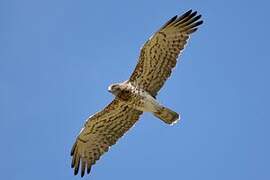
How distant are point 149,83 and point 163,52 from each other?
30.4 inches

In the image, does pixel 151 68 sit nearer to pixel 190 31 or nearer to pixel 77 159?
pixel 190 31

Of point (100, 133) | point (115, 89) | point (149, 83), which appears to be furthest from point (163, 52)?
point (100, 133)

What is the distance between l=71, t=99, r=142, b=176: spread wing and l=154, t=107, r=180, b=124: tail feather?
0.71 metres

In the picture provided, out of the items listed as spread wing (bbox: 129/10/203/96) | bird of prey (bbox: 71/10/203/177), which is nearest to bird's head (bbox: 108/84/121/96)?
bird of prey (bbox: 71/10/203/177)

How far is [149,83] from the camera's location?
17578mm

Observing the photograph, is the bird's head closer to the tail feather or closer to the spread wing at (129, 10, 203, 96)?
the spread wing at (129, 10, 203, 96)

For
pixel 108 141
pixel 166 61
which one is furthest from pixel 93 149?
pixel 166 61

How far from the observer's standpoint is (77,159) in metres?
18.2

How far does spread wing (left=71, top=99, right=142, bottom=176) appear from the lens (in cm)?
1784

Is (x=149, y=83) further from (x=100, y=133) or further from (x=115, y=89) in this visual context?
(x=100, y=133)

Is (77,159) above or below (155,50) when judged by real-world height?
below

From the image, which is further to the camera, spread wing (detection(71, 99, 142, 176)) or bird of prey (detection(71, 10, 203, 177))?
spread wing (detection(71, 99, 142, 176))

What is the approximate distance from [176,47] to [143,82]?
109cm

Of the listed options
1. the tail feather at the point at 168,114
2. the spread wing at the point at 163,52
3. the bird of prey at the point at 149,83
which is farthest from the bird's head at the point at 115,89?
the tail feather at the point at 168,114
